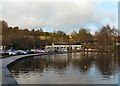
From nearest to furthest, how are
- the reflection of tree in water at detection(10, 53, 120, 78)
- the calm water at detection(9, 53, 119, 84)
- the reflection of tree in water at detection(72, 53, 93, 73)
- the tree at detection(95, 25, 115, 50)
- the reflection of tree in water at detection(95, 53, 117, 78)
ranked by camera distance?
the calm water at detection(9, 53, 119, 84) → the reflection of tree in water at detection(95, 53, 117, 78) → the reflection of tree in water at detection(10, 53, 120, 78) → the reflection of tree in water at detection(72, 53, 93, 73) → the tree at detection(95, 25, 115, 50)

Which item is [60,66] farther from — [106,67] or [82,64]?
[106,67]

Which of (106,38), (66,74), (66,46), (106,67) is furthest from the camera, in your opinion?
(66,46)

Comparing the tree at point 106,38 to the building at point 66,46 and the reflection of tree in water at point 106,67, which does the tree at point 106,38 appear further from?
the reflection of tree in water at point 106,67

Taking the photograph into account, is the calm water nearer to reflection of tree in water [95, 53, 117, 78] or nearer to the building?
reflection of tree in water [95, 53, 117, 78]

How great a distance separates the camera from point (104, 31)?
379ft

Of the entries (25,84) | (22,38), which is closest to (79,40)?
(22,38)

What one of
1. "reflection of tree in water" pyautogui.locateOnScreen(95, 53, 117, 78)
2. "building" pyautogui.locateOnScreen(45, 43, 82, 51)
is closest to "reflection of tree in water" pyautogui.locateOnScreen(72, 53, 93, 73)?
"reflection of tree in water" pyautogui.locateOnScreen(95, 53, 117, 78)

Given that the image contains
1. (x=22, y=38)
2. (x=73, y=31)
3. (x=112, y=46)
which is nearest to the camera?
(x=22, y=38)

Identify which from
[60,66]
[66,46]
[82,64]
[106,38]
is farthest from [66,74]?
[66,46]

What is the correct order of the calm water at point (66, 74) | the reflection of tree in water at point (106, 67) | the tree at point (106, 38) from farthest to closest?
the tree at point (106, 38)
the reflection of tree in water at point (106, 67)
the calm water at point (66, 74)

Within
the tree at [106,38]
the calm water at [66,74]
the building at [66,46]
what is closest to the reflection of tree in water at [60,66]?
the calm water at [66,74]

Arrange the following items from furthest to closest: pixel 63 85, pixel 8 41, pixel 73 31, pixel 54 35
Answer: pixel 73 31, pixel 54 35, pixel 8 41, pixel 63 85

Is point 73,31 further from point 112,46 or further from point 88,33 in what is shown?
point 112,46

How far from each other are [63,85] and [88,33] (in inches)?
5264
